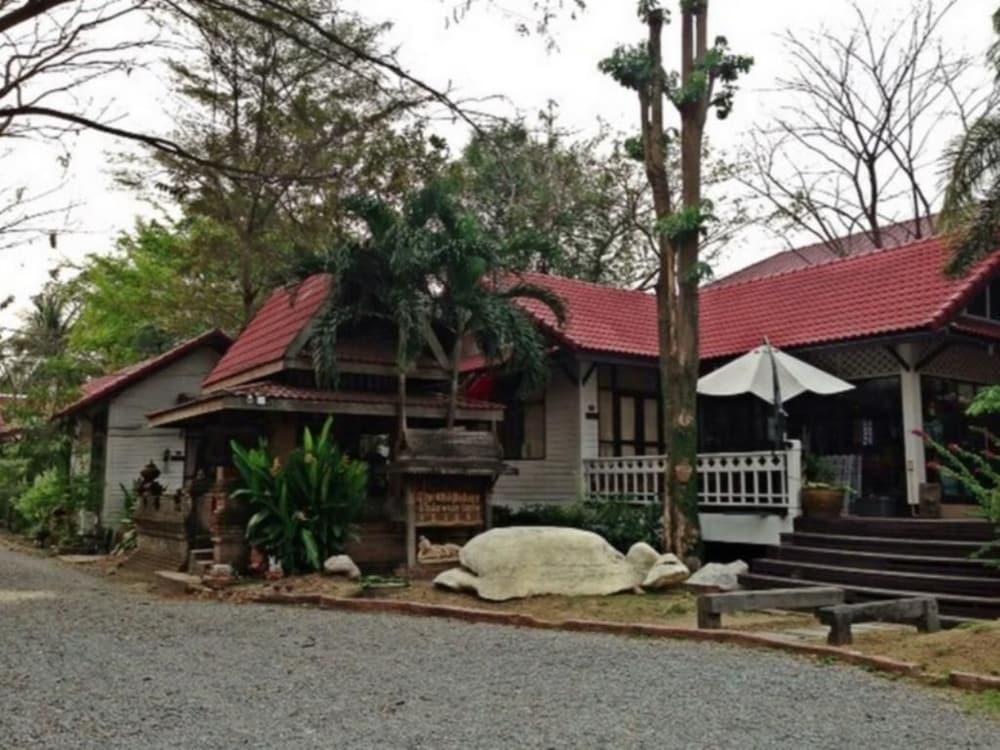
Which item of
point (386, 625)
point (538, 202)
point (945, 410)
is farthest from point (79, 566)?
point (538, 202)

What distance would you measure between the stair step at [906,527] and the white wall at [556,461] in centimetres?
445

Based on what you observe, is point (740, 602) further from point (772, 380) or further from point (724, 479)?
point (724, 479)

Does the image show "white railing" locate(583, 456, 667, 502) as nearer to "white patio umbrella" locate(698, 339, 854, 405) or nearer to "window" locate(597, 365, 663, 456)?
"window" locate(597, 365, 663, 456)

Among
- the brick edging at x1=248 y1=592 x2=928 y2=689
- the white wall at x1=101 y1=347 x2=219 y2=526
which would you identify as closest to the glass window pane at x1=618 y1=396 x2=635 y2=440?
the brick edging at x1=248 y1=592 x2=928 y2=689

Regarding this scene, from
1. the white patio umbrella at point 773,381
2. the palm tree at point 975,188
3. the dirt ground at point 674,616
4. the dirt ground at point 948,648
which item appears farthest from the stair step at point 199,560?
the palm tree at point 975,188

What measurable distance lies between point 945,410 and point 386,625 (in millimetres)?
9712

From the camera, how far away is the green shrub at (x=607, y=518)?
13438 mm

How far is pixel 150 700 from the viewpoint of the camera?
5.35 metres

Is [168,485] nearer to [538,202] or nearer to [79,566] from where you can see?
[79,566]

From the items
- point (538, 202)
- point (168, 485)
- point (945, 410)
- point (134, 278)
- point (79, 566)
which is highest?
point (538, 202)

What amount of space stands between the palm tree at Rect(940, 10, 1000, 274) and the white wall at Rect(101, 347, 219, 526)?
578 inches

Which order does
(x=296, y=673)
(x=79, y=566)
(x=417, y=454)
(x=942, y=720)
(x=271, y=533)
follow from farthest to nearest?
(x=79, y=566) < (x=417, y=454) < (x=271, y=533) < (x=296, y=673) < (x=942, y=720)

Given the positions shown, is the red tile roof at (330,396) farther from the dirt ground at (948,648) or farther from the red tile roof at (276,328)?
the dirt ground at (948,648)

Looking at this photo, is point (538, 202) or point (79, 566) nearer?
point (79, 566)
